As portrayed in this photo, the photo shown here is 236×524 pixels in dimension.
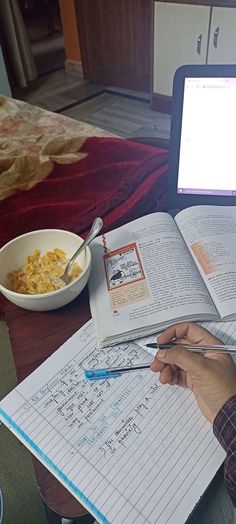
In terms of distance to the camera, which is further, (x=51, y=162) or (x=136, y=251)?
(x=51, y=162)

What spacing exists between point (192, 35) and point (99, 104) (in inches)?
35.1

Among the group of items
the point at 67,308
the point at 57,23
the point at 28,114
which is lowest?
the point at 57,23

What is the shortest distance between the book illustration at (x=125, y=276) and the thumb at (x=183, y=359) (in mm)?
122

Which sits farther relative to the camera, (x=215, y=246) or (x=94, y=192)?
(x=94, y=192)

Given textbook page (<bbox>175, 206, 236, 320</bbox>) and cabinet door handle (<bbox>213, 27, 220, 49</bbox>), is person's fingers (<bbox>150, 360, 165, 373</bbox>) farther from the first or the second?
cabinet door handle (<bbox>213, 27, 220, 49</bbox>)

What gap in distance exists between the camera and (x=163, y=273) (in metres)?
0.63

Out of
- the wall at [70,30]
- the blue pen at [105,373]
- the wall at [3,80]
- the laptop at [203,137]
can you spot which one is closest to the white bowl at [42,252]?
the blue pen at [105,373]

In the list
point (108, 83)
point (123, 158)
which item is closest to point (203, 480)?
point (123, 158)

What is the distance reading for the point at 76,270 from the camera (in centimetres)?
67

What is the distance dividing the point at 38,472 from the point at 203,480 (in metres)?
0.18

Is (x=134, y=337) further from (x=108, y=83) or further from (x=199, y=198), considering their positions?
(x=108, y=83)

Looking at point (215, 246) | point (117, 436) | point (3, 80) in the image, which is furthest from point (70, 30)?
point (117, 436)

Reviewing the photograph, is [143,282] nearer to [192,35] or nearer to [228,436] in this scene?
[228,436]

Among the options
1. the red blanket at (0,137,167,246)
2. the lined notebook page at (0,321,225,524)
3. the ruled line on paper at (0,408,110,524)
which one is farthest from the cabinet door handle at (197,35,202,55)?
the ruled line on paper at (0,408,110,524)
